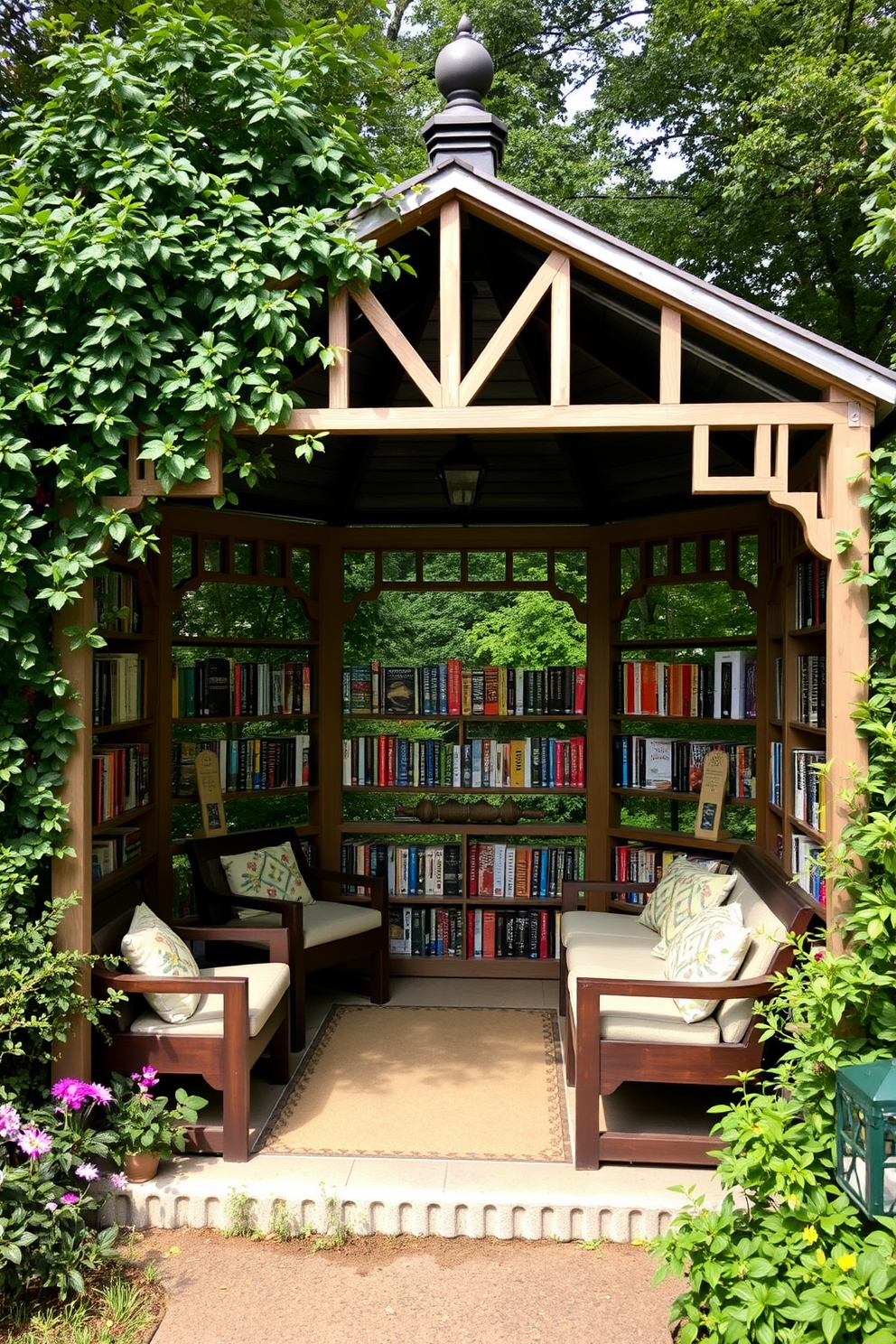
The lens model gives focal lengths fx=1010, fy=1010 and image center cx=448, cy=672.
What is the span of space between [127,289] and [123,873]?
2.56 metres

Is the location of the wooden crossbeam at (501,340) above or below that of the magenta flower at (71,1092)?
above

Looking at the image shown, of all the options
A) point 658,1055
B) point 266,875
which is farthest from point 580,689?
point 658,1055

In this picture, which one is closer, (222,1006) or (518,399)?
(222,1006)

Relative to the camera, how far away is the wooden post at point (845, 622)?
3277 millimetres

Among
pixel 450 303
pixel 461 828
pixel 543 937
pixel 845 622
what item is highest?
pixel 450 303

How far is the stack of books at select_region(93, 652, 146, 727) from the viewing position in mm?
4461

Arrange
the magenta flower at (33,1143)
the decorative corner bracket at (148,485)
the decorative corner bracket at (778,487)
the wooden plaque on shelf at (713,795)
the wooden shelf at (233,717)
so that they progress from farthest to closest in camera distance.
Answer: the wooden shelf at (233,717)
the wooden plaque on shelf at (713,795)
the decorative corner bracket at (148,485)
the decorative corner bracket at (778,487)
the magenta flower at (33,1143)

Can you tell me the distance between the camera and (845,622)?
130 inches

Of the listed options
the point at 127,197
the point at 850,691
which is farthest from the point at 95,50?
the point at 850,691

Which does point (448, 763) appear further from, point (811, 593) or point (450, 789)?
point (811, 593)

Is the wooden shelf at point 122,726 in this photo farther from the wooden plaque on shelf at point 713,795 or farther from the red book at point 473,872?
the wooden plaque on shelf at point 713,795

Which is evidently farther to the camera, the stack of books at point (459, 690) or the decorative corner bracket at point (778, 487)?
the stack of books at point (459, 690)

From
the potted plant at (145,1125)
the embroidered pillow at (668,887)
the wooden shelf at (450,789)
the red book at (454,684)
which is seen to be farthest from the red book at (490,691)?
the potted plant at (145,1125)

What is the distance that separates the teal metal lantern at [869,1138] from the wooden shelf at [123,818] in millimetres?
3117
